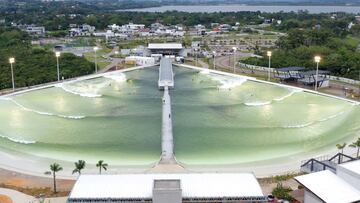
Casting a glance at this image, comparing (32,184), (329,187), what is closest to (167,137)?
(32,184)

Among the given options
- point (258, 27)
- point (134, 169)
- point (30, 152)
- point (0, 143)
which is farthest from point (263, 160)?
point (258, 27)

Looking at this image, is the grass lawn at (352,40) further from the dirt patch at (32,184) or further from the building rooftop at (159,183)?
the dirt patch at (32,184)

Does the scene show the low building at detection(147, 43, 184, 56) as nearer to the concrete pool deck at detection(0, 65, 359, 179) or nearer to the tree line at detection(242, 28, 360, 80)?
the tree line at detection(242, 28, 360, 80)

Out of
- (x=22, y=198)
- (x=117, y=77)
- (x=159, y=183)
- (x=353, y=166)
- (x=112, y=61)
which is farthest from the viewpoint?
(x=112, y=61)

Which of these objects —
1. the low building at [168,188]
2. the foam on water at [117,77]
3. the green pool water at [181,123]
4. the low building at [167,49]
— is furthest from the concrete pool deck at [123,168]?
the low building at [167,49]

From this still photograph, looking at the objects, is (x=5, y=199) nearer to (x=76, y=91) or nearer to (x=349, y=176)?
(x=349, y=176)

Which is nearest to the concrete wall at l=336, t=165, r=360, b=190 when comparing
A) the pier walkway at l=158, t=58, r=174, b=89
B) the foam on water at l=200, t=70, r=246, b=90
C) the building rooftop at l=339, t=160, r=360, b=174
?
the building rooftop at l=339, t=160, r=360, b=174
